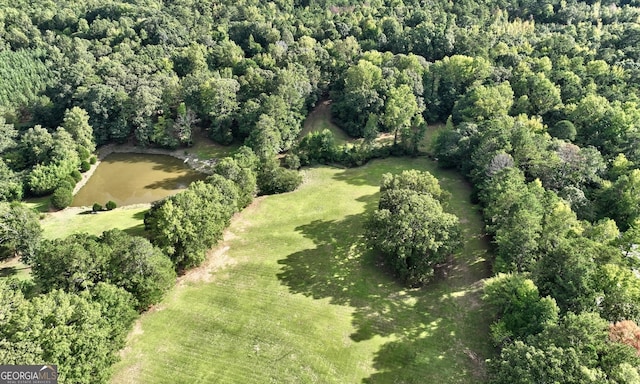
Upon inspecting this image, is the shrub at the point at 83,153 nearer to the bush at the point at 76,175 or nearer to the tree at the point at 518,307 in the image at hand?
the bush at the point at 76,175

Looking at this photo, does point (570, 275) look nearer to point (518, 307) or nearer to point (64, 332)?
point (518, 307)

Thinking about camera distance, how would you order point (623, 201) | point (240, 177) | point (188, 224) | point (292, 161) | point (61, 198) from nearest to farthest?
point (188, 224) < point (623, 201) < point (240, 177) < point (61, 198) < point (292, 161)

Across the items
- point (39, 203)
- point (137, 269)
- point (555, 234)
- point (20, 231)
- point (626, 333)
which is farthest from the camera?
point (39, 203)

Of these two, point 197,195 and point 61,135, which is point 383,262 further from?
point 61,135

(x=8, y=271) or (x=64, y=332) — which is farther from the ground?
(x=64, y=332)

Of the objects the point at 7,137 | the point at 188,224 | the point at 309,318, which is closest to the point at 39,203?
the point at 7,137

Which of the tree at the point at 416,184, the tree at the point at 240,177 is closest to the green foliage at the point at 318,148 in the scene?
the tree at the point at 240,177
